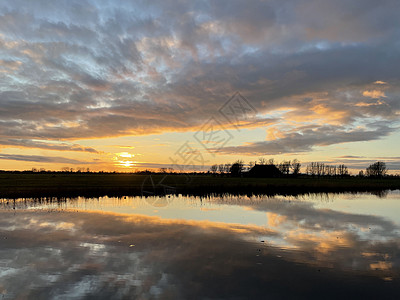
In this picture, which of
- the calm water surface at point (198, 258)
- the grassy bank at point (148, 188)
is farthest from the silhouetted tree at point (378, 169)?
the calm water surface at point (198, 258)

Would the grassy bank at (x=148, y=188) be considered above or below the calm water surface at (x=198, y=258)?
above

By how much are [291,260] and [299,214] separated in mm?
14551

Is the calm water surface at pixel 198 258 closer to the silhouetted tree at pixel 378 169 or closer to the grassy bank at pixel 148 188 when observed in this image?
the grassy bank at pixel 148 188

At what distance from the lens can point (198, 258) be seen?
12953mm

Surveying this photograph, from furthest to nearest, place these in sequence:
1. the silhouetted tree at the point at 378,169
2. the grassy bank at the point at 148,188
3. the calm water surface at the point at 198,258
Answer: the silhouetted tree at the point at 378,169, the grassy bank at the point at 148,188, the calm water surface at the point at 198,258

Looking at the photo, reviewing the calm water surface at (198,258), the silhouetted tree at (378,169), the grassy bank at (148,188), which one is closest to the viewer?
the calm water surface at (198,258)

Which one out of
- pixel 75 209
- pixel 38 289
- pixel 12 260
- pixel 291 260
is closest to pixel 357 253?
pixel 291 260

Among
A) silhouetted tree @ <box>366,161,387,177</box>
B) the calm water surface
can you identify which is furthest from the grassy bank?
silhouetted tree @ <box>366,161,387,177</box>

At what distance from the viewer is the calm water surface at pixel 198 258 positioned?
31.1ft

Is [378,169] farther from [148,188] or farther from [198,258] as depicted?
[198,258]

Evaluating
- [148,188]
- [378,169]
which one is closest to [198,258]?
[148,188]

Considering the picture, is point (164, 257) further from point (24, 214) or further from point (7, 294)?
point (24, 214)

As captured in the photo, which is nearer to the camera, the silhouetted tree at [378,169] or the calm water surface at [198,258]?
the calm water surface at [198,258]

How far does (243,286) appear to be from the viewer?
9.80 meters
